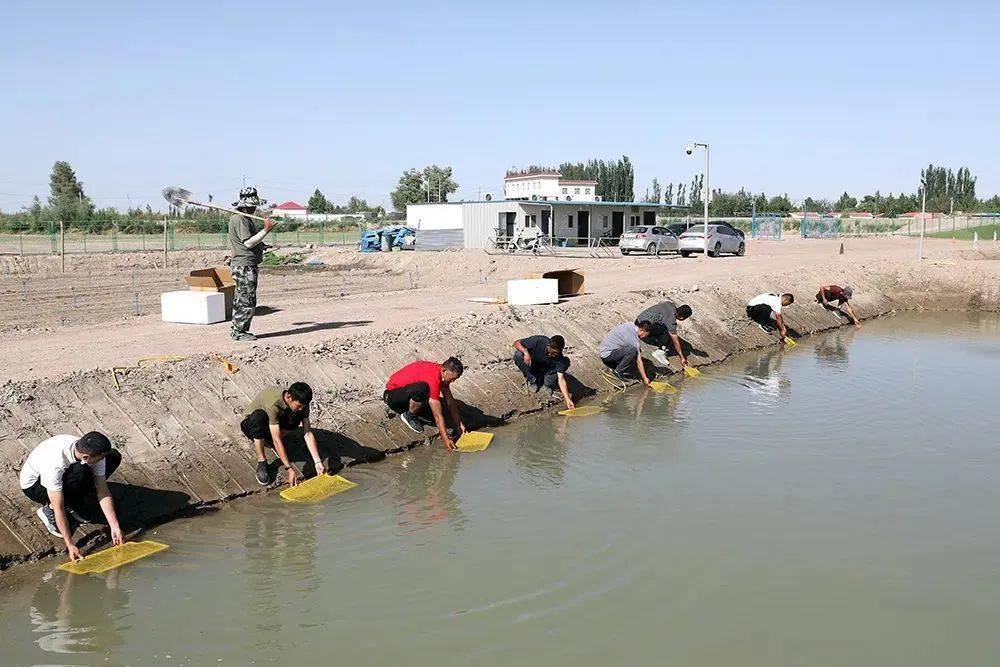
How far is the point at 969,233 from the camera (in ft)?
181

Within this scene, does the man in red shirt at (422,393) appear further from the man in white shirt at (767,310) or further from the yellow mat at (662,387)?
the man in white shirt at (767,310)

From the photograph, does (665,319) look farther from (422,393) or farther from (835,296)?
(835,296)

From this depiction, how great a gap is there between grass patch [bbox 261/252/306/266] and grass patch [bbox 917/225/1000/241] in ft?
121

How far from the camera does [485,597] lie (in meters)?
6.84

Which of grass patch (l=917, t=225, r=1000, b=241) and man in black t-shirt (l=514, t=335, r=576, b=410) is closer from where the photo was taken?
man in black t-shirt (l=514, t=335, r=576, b=410)

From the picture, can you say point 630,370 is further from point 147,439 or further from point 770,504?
point 147,439

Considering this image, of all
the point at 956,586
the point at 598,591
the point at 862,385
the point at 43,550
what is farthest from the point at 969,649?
the point at 862,385

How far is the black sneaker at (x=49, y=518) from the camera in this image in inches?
290

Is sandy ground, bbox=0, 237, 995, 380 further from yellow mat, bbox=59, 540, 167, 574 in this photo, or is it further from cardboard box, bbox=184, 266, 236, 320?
yellow mat, bbox=59, 540, 167, 574

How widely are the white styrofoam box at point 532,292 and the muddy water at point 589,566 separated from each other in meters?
6.53

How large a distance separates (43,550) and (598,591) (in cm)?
454

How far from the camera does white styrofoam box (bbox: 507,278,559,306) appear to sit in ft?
58.5

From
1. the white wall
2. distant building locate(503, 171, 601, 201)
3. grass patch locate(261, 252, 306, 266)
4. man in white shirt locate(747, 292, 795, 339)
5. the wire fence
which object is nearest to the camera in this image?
man in white shirt locate(747, 292, 795, 339)

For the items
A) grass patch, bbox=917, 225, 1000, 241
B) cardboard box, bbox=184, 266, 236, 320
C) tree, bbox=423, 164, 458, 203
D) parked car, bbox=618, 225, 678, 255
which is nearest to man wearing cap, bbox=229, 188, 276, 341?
cardboard box, bbox=184, 266, 236, 320
